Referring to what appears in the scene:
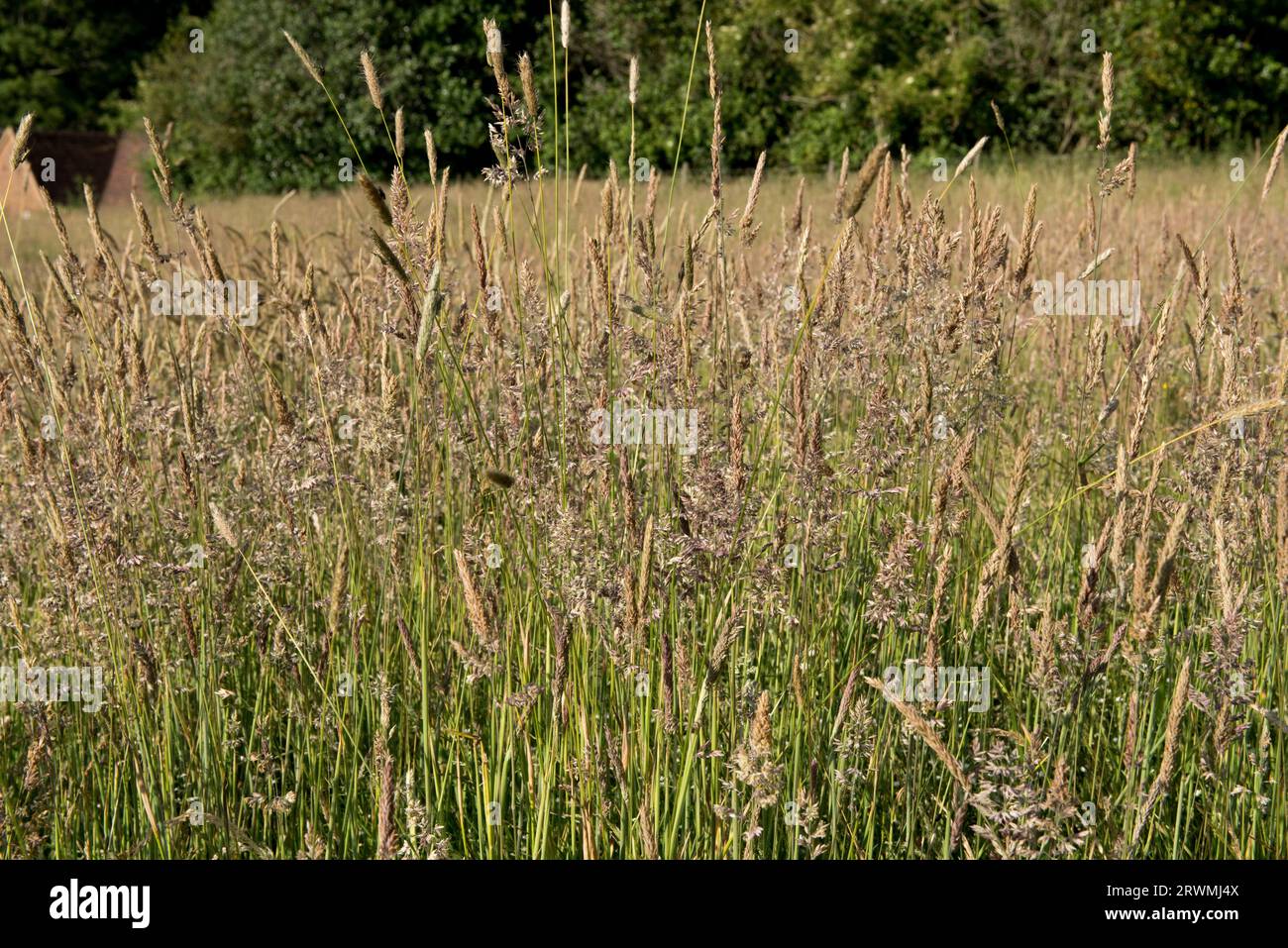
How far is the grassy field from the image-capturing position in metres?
1.44

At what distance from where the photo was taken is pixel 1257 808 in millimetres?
1519

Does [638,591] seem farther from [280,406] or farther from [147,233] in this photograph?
[147,233]

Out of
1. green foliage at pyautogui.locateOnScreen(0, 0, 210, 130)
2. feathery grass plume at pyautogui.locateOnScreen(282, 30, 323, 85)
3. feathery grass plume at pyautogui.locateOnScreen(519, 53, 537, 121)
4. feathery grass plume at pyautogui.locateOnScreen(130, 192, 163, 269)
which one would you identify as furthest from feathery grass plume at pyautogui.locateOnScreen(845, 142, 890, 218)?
green foliage at pyautogui.locateOnScreen(0, 0, 210, 130)

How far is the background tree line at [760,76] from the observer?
13.6m

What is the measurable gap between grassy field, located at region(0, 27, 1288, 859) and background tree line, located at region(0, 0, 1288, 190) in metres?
10.2

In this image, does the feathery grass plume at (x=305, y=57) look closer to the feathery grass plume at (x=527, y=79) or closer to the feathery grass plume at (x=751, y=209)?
the feathery grass plume at (x=527, y=79)

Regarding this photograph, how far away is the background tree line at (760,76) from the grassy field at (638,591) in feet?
33.4

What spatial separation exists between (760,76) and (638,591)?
49.3 feet

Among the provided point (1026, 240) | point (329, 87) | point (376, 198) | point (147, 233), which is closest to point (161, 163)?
point (147, 233)

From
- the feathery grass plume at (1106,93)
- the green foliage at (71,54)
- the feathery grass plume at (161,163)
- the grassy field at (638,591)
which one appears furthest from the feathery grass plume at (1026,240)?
the green foliage at (71,54)

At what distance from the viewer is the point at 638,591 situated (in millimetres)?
1204
